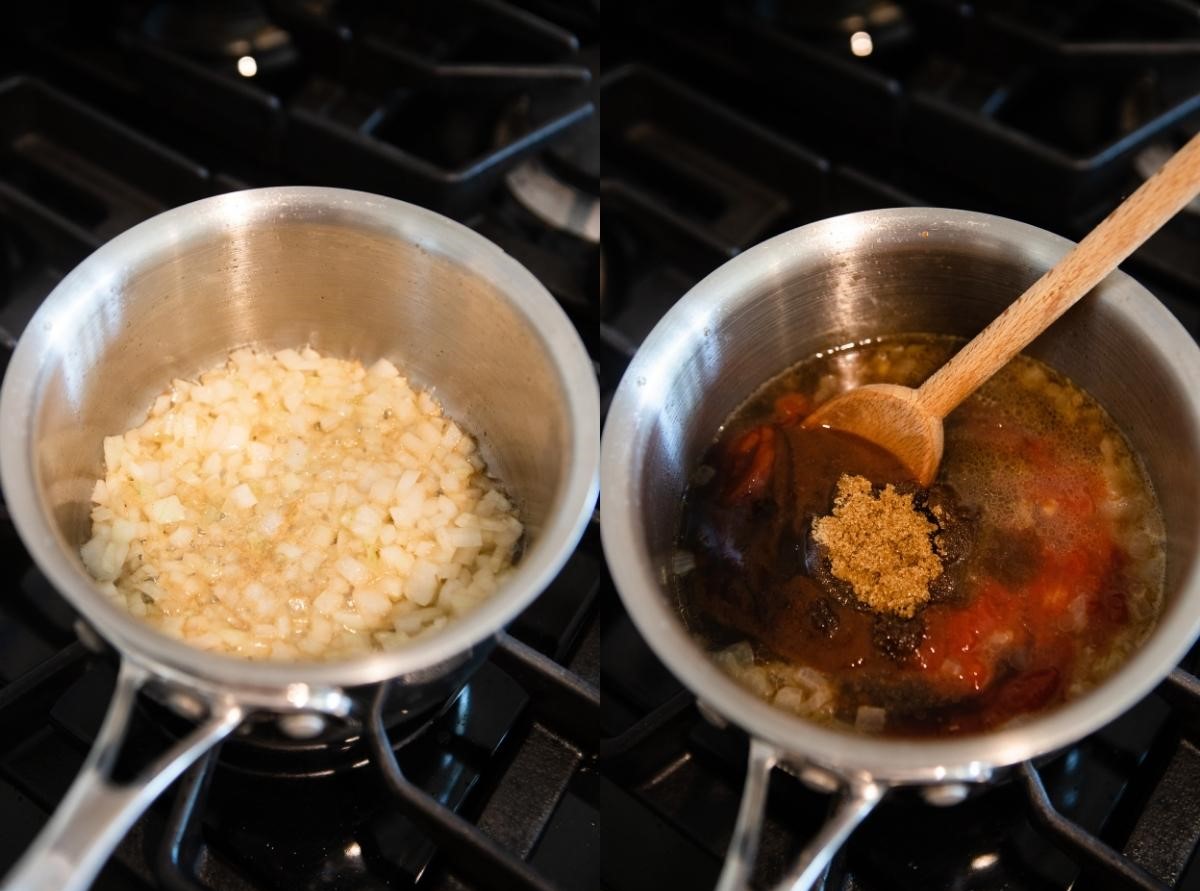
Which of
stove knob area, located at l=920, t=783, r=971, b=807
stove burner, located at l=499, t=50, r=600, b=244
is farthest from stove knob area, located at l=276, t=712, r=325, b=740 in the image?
stove burner, located at l=499, t=50, r=600, b=244

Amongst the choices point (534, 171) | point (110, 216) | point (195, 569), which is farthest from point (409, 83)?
point (195, 569)

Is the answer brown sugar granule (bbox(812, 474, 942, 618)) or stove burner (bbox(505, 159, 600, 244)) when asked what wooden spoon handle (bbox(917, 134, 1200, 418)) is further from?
stove burner (bbox(505, 159, 600, 244))

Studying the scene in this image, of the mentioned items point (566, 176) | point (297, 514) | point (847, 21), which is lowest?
point (297, 514)

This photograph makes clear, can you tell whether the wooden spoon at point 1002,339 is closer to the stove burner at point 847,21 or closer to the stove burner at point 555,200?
the stove burner at point 555,200

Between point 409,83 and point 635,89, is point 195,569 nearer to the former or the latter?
point 409,83

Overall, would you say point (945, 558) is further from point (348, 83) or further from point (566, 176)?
point (348, 83)

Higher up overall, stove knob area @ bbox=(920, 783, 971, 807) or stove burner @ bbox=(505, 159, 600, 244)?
stove knob area @ bbox=(920, 783, 971, 807)

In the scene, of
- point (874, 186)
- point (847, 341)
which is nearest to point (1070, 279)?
point (847, 341)
